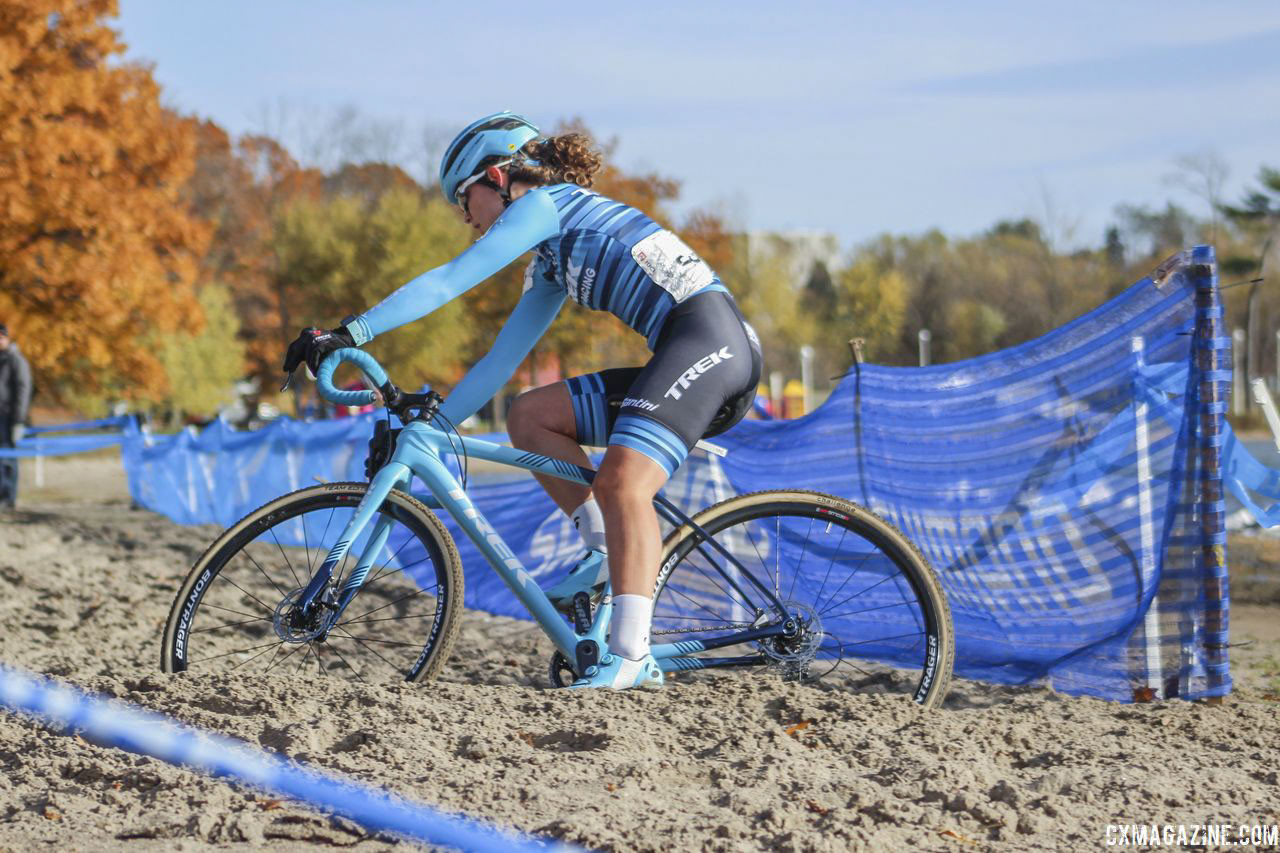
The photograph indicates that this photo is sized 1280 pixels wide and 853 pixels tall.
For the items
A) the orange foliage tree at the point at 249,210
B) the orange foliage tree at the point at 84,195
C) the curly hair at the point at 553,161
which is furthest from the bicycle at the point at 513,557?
the orange foliage tree at the point at 249,210

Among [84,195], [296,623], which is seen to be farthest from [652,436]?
[84,195]

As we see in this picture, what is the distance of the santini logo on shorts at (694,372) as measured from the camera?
392cm

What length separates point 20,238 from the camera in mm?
20125

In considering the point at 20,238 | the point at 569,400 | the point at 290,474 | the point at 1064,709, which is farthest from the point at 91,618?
the point at 20,238

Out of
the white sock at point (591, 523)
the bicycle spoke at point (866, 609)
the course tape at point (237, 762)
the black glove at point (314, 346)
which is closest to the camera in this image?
the course tape at point (237, 762)

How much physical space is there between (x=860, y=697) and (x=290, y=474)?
34.9 ft

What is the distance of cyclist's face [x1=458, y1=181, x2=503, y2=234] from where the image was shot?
4180 millimetres

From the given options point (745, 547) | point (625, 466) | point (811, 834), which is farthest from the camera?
point (745, 547)

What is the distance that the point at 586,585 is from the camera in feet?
13.9

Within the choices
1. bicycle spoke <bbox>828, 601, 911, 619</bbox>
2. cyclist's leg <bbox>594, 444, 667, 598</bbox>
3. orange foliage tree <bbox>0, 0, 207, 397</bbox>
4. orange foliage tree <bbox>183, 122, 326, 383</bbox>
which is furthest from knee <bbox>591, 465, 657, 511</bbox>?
orange foliage tree <bbox>183, 122, 326, 383</bbox>

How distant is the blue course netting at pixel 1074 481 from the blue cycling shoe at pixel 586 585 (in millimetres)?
874

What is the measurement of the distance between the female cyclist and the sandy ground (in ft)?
1.54

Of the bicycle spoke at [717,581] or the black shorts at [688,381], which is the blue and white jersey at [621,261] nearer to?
the black shorts at [688,381]

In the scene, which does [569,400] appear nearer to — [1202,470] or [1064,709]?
[1064,709]
